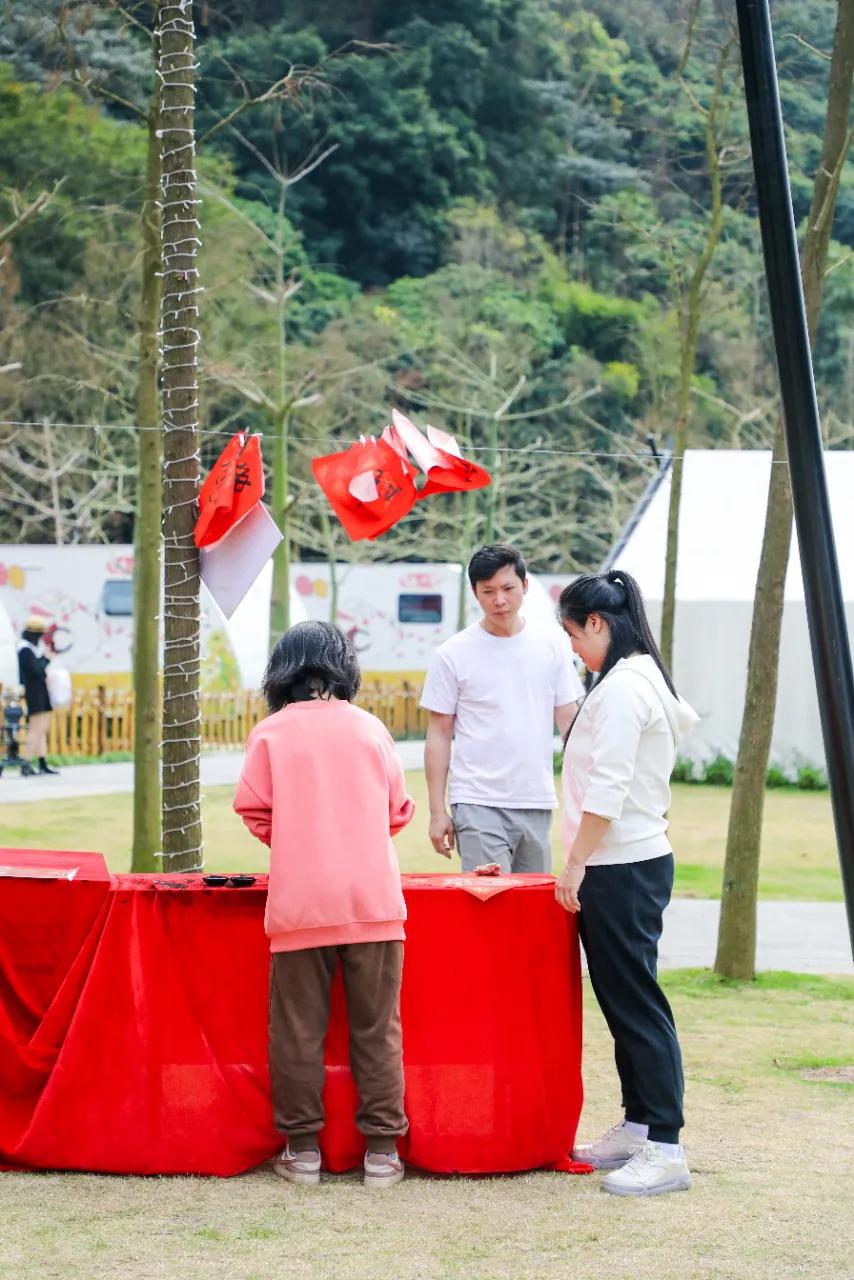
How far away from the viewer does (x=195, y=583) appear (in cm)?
545

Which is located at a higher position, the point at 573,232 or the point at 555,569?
the point at 573,232

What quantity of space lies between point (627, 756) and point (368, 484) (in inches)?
66.0

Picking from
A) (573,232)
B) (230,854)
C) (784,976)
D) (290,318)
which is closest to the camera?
(784,976)

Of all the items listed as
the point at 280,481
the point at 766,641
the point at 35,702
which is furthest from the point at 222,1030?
the point at 280,481

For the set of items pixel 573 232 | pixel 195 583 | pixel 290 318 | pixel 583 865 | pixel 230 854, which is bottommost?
pixel 230 854

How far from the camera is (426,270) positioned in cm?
4797

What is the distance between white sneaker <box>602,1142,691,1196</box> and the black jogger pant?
5 centimetres

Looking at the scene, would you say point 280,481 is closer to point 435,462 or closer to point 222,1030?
point 435,462

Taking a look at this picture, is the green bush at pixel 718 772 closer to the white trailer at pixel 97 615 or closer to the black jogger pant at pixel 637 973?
the white trailer at pixel 97 615

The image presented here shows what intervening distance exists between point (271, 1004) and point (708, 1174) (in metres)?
1.32

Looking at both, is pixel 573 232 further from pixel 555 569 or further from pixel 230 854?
pixel 230 854

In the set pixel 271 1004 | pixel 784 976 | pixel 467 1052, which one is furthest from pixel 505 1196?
pixel 784 976

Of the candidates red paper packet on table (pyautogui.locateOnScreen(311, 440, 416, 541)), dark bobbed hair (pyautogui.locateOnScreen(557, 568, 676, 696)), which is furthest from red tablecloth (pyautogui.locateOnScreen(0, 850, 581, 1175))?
red paper packet on table (pyautogui.locateOnScreen(311, 440, 416, 541))

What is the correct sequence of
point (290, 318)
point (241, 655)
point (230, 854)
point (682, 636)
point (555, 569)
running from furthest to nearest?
point (555, 569)
point (290, 318)
point (241, 655)
point (682, 636)
point (230, 854)
